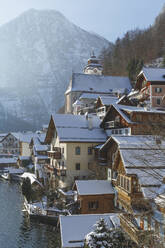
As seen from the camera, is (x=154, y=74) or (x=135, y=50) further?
(x=135, y=50)

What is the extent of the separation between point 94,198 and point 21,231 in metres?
9.33

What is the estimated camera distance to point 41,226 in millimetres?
29641

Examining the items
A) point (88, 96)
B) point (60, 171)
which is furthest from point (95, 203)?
point (88, 96)

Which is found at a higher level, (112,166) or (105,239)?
(112,166)

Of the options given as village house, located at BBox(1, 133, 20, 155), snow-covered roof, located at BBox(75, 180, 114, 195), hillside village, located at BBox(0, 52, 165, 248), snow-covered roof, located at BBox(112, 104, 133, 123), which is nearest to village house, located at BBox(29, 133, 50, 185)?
hillside village, located at BBox(0, 52, 165, 248)

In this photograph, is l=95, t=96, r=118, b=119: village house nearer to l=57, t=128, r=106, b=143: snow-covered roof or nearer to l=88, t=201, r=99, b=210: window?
l=57, t=128, r=106, b=143: snow-covered roof

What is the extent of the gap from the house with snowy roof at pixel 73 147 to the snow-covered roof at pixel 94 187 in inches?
430

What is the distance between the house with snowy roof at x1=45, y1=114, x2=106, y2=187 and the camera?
129 ft

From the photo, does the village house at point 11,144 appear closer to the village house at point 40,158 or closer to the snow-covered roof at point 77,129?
the village house at point 40,158

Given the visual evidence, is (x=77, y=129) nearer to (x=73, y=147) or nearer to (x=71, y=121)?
(x=71, y=121)

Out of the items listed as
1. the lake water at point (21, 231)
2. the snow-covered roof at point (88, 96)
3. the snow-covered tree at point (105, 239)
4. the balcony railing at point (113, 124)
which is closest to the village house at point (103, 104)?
the balcony railing at point (113, 124)

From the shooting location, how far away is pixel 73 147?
1559 inches

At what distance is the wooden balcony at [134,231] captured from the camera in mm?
14044

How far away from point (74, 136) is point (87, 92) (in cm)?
4473
